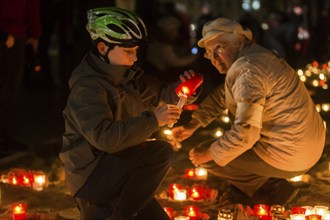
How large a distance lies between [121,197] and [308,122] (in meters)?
1.75

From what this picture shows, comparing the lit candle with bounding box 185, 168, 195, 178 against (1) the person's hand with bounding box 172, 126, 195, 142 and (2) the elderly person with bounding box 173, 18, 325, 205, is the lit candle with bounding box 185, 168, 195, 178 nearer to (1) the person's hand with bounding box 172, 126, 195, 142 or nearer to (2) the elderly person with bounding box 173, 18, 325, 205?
(1) the person's hand with bounding box 172, 126, 195, 142

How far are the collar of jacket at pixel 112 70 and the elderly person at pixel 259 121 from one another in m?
0.93

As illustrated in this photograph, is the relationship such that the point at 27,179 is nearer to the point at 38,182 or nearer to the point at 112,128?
the point at 38,182

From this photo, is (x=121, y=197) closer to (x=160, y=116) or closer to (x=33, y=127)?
(x=160, y=116)

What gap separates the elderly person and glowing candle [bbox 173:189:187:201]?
15.1 inches

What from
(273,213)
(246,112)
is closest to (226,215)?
(273,213)

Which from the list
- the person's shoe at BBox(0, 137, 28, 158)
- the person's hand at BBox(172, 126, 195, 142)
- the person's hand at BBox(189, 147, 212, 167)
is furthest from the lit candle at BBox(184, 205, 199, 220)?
the person's shoe at BBox(0, 137, 28, 158)

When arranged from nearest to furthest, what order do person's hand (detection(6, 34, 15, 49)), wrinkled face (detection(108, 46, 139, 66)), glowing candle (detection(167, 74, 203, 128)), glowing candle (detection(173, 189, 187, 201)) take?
wrinkled face (detection(108, 46, 139, 66)), glowing candle (detection(167, 74, 203, 128)), glowing candle (detection(173, 189, 187, 201)), person's hand (detection(6, 34, 15, 49))

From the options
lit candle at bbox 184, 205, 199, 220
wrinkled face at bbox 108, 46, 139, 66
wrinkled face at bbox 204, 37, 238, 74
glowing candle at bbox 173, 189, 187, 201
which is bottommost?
lit candle at bbox 184, 205, 199, 220

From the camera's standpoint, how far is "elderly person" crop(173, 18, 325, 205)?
5.03 meters

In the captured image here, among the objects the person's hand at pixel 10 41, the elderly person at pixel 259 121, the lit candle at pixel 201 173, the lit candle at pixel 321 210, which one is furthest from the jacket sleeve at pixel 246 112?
the person's hand at pixel 10 41

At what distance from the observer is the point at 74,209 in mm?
Result: 5594

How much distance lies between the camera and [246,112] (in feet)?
16.3

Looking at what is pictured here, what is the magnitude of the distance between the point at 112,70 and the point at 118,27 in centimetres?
32
